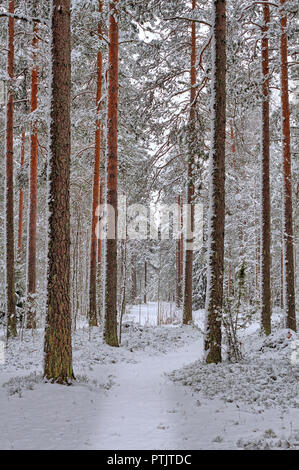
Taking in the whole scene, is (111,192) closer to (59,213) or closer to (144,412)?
(59,213)

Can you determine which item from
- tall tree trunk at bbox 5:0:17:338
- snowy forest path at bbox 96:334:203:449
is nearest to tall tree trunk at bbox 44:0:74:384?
snowy forest path at bbox 96:334:203:449

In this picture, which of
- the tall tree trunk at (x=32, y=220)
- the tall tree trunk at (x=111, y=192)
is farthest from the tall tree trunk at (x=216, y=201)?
the tall tree trunk at (x=32, y=220)

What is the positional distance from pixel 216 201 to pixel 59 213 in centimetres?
353

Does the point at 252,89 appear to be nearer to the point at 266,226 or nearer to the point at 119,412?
the point at 266,226

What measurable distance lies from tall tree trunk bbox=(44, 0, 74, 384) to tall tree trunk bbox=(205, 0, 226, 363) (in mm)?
3170

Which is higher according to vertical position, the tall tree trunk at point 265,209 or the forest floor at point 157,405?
the tall tree trunk at point 265,209

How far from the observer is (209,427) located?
15.2 feet

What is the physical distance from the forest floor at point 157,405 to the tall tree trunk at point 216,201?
0.78 m

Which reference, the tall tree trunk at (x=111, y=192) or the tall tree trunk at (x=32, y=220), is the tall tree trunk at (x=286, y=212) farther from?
the tall tree trunk at (x=32, y=220)

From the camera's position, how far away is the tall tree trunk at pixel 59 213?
20.8ft

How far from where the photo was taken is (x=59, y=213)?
643 centimetres

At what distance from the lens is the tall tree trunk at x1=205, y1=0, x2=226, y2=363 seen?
7824mm

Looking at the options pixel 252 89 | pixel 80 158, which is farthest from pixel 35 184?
pixel 252 89

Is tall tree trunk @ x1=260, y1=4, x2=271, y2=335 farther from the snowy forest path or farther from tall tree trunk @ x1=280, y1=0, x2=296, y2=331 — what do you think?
the snowy forest path
